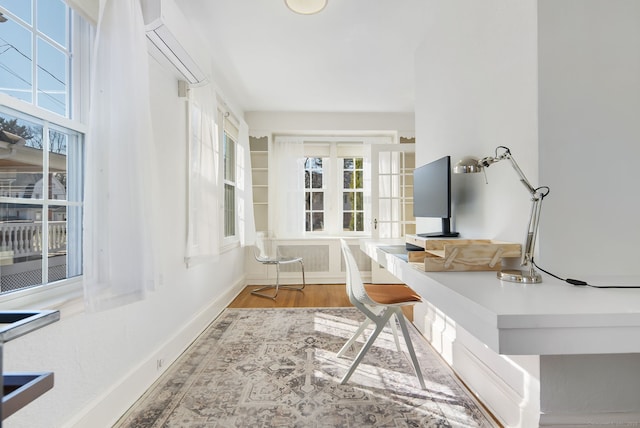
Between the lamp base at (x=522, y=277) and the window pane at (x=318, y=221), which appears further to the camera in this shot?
the window pane at (x=318, y=221)

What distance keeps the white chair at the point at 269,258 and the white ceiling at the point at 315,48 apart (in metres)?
1.96

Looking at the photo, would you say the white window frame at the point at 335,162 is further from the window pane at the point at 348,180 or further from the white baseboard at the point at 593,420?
the white baseboard at the point at 593,420

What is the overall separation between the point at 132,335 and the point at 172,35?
1765mm

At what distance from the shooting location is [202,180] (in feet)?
8.79

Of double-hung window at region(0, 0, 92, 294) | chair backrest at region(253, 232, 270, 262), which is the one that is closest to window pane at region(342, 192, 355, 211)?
chair backrest at region(253, 232, 270, 262)

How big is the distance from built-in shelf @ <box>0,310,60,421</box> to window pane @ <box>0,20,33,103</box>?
1061mm

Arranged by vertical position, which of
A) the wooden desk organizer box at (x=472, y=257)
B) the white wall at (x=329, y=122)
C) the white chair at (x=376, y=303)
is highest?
→ the white wall at (x=329, y=122)

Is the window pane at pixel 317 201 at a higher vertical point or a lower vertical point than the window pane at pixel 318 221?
higher

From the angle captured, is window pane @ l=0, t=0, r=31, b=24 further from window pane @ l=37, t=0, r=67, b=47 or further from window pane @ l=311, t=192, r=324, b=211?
window pane @ l=311, t=192, r=324, b=211

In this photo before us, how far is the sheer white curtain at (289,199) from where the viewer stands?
4.70 metres

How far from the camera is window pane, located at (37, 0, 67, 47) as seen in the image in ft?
4.34

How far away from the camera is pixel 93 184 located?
133cm

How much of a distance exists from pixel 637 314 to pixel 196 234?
2589mm

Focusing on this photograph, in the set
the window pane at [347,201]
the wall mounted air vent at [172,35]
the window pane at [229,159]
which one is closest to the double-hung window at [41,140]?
the wall mounted air vent at [172,35]
